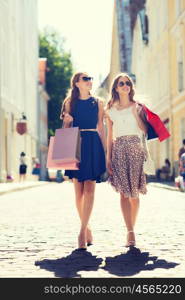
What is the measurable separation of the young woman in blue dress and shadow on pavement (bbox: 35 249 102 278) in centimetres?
37

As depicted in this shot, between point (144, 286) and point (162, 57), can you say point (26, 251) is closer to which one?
point (144, 286)

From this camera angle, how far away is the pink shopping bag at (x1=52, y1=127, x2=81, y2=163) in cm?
A: 688

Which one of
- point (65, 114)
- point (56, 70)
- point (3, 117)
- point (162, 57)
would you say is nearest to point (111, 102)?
point (65, 114)

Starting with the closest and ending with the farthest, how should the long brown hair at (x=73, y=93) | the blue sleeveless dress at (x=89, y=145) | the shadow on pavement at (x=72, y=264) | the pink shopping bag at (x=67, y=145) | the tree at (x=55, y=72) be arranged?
the shadow on pavement at (x=72, y=264) → the pink shopping bag at (x=67, y=145) → the blue sleeveless dress at (x=89, y=145) → the long brown hair at (x=73, y=93) → the tree at (x=55, y=72)

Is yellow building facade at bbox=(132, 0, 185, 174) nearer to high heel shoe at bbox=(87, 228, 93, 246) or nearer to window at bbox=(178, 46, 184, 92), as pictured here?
window at bbox=(178, 46, 184, 92)

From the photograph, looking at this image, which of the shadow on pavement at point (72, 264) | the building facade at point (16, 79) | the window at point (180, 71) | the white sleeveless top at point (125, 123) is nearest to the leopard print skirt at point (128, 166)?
the white sleeveless top at point (125, 123)

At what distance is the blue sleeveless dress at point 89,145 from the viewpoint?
7.15 m

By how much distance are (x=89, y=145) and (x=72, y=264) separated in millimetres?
1480

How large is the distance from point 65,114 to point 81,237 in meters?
1.31

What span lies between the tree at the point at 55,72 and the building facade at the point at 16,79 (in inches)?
504

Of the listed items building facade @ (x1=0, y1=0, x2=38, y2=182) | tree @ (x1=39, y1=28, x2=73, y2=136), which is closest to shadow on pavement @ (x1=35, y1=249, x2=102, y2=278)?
building facade @ (x1=0, y1=0, x2=38, y2=182)

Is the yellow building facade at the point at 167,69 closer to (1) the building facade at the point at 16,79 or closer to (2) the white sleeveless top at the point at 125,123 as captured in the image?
(1) the building facade at the point at 16,79

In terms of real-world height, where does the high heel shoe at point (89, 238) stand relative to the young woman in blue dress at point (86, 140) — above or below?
below

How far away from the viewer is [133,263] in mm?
6219
